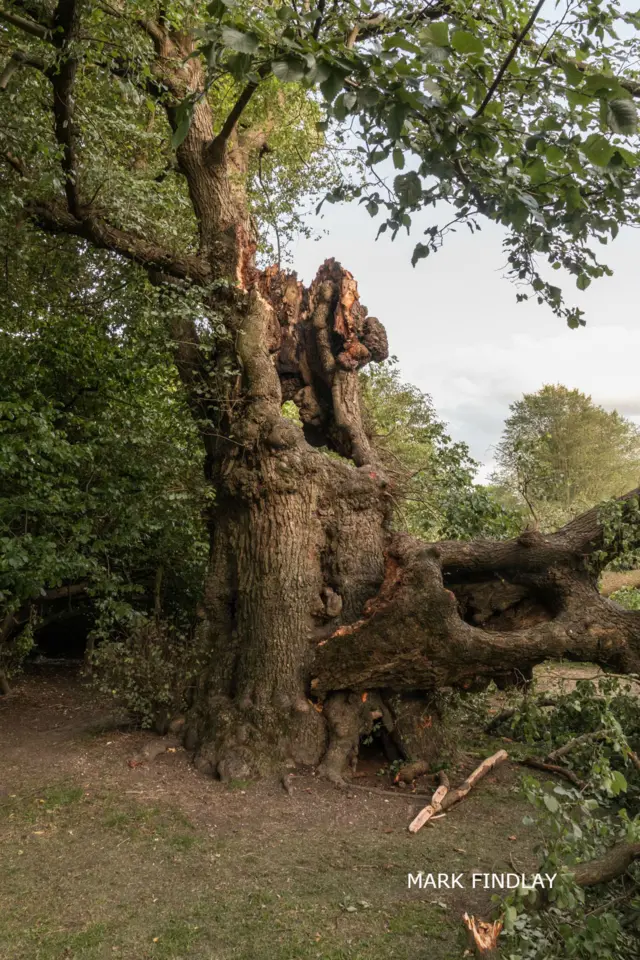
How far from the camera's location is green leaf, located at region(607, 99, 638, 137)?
2336 millimetres

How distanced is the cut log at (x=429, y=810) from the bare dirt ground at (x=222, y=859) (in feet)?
0.34

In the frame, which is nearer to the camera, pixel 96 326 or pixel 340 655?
pixel 340 655

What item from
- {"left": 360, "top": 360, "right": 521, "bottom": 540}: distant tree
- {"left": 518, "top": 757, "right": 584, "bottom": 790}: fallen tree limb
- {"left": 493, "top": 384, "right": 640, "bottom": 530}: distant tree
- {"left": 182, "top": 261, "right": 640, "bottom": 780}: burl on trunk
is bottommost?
{"left": 518, "top": 757, "right": 584, "bottom": 790}: fallen tree limb

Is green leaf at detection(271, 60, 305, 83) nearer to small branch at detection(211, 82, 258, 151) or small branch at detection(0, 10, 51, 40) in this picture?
small branch at detection(0, 10, 51, 40)

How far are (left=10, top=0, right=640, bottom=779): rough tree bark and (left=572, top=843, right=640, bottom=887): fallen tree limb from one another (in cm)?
263

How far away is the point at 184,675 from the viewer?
7.60 m

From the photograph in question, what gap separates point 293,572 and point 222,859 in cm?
292

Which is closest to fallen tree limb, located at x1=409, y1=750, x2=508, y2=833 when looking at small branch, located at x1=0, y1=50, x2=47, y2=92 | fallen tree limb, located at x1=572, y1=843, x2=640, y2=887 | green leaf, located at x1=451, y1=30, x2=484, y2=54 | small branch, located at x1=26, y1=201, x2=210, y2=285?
fallen tree limb, located at x1=572, y1=843, x2=640, y2=887

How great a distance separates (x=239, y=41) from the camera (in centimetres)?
242

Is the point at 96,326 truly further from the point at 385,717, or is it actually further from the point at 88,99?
the point at 385,717

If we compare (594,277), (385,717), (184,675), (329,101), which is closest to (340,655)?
(385,717)

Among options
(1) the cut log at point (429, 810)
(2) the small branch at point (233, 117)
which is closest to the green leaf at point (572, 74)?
(1) the cut log at point (429, 810)

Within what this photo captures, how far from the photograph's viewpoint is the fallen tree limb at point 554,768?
6.38 meters

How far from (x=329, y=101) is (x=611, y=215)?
5.48 ft
